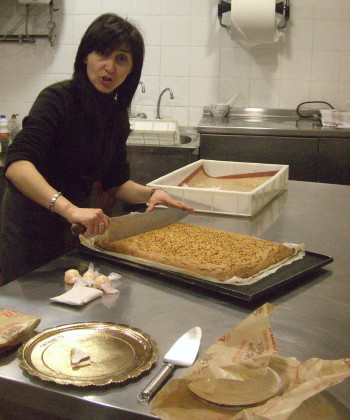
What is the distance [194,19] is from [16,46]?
1.25 metres

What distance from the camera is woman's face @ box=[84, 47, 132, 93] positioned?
1.71 metres

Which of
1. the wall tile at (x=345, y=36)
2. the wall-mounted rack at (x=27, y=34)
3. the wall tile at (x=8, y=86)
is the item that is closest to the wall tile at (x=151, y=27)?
the wall-mounted rack at (x=27, y=34)

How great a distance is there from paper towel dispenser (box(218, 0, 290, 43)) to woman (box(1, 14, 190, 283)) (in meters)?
1.84

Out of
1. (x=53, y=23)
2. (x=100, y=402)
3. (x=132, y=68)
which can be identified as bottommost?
(x=100, y=402)

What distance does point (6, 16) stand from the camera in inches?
155

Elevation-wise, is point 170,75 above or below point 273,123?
above

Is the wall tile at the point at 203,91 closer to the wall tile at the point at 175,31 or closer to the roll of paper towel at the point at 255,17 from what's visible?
the wall tile at the point at 175,31

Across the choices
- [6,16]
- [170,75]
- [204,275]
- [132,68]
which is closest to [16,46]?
[6,16]

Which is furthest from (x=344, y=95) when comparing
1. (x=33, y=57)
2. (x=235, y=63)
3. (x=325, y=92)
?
(x=33, y=57)

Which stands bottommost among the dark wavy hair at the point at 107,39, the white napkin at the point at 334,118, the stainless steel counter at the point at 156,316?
the stainless steel counter at the point at 156,316

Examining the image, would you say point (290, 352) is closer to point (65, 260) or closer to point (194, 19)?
point (65, 260)

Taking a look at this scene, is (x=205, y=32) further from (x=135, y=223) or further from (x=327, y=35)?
(x=135, y=223)

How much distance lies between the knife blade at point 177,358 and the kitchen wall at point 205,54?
2.99 m

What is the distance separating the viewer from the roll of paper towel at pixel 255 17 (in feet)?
11.3
